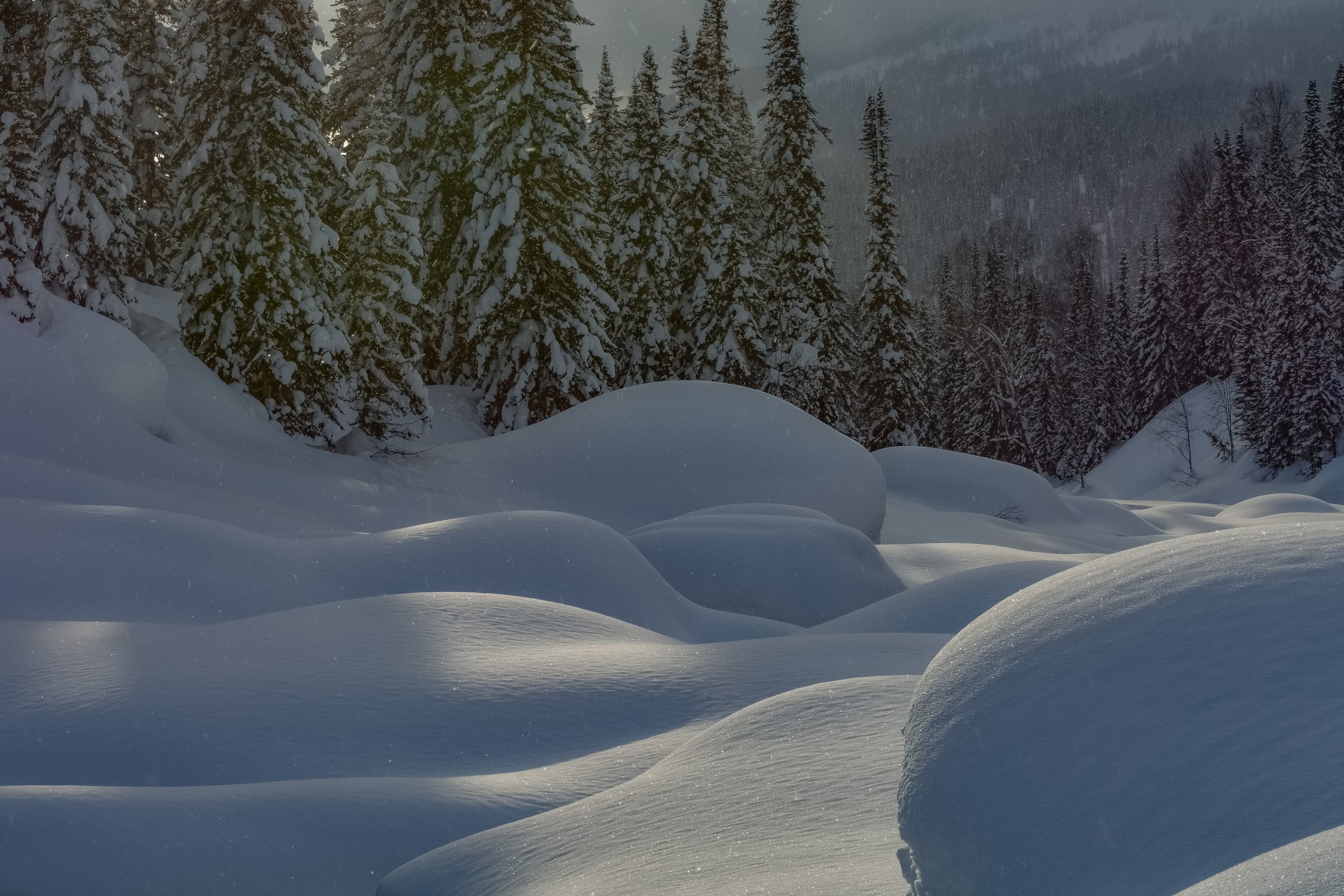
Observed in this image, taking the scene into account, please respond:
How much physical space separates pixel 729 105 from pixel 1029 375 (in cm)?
2936

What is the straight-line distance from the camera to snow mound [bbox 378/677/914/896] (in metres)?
2.45

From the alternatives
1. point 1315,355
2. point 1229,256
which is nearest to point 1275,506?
point 1315,355

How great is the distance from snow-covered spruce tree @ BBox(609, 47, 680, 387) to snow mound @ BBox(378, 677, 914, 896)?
26831 millimetres

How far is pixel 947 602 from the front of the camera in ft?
21.5

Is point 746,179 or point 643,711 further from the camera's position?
point 746,179

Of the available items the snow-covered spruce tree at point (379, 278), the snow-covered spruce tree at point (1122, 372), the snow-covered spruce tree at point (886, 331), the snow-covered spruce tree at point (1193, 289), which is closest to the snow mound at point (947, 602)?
the snow-covered spruce tree at point (379, 278)

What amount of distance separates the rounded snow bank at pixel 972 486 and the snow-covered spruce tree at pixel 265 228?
1207cm

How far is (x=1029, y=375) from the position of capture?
58875mm

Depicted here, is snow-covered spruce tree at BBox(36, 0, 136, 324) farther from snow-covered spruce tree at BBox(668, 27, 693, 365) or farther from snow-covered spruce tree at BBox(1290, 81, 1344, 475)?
snow-covered spruce tree at BBox(1290, 81, 1344, 475)

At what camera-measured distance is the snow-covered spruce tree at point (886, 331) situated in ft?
114

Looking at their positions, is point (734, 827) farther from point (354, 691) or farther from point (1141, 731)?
point (354, 691)

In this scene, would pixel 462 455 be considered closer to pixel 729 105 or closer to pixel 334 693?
pixel 334 693

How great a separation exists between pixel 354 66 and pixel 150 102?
7302 millimetres

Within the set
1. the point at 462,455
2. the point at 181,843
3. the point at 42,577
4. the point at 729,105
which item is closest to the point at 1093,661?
the point at 181,843
